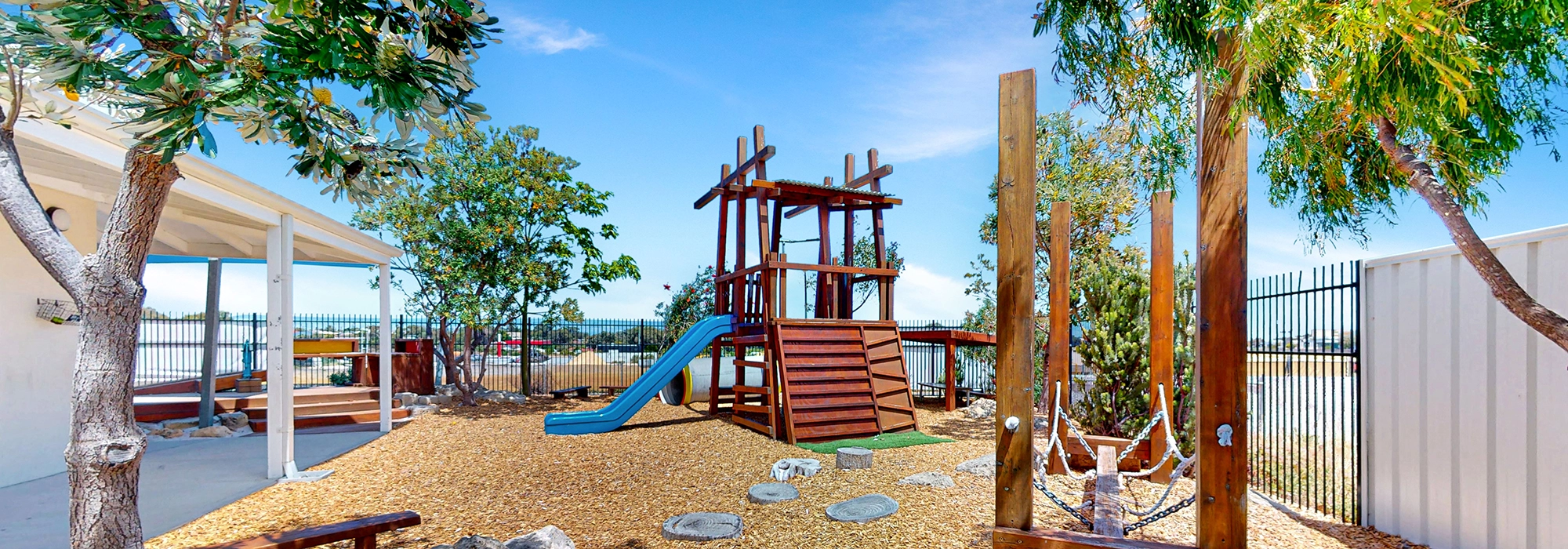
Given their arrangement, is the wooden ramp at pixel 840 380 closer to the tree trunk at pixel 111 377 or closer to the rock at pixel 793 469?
the rock at pixel 793 469

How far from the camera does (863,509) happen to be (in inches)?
211

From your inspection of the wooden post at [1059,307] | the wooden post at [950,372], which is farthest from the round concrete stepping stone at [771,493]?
the wooden post at [950,372]

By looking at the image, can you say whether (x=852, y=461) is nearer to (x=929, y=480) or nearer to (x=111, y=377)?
(x=929, y=480)

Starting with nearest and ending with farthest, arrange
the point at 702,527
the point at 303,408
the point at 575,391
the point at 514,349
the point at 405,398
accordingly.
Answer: the point at 702,527
the point at 303,408
the point at 405,398
the point at 575,391
the point at 514,349

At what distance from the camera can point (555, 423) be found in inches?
380

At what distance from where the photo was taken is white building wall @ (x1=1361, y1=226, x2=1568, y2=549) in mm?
4293

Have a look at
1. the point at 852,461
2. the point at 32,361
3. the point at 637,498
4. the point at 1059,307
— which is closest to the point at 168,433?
the point at 32,361

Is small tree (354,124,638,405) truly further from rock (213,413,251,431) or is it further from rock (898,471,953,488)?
rock (898,471,953,488)

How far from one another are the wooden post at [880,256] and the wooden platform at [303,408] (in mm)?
7059

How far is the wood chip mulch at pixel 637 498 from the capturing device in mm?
4945

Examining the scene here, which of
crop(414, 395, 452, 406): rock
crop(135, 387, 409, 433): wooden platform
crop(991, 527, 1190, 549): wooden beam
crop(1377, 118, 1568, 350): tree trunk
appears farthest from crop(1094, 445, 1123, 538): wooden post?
crop(414, 395, 452, 406): rock

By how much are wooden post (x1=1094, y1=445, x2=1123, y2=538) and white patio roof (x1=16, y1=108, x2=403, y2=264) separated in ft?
15.9

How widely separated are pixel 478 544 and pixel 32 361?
5953 millimetres

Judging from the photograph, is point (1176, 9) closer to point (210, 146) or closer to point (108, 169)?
point (210, 146)
